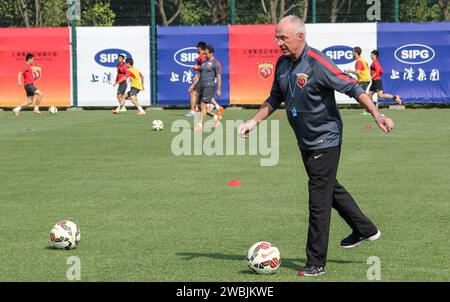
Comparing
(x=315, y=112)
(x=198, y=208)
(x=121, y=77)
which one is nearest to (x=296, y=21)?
(x=315, y=112)

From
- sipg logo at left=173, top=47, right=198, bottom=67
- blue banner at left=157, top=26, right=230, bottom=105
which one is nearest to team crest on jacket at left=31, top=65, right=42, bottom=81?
blue banner at left=157, top=26, right=230, bottom=105

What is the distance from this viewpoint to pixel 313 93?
8.37 metres

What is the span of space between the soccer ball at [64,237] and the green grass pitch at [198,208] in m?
0.11

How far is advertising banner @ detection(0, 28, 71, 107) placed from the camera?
37.2 m

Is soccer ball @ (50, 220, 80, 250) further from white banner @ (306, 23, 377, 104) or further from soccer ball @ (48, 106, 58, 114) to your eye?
white banner @ (306, 23, 377, 104)

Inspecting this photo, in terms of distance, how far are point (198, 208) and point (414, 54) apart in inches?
997

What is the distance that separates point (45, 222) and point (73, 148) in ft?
32.6

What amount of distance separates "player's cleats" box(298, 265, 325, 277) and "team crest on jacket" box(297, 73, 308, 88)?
5.16ft

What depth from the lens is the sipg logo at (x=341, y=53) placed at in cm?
3634

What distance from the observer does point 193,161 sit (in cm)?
1845

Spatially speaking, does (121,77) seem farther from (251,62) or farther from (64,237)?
(64,237)

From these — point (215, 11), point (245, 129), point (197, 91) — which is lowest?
point (197, 91)
